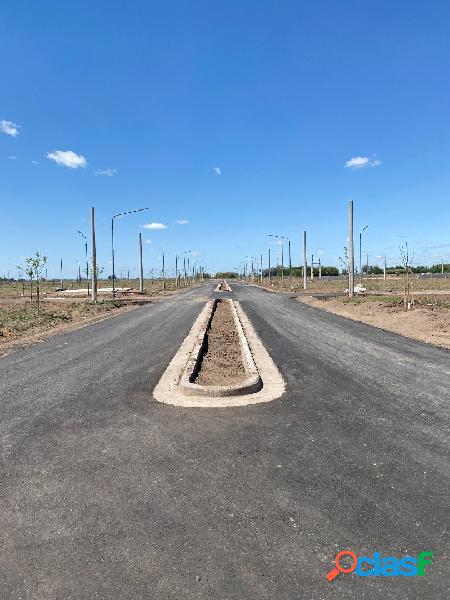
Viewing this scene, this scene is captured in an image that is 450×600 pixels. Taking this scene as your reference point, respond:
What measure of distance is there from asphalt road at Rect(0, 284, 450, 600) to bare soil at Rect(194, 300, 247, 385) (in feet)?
3.81

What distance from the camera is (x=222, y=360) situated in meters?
10.1

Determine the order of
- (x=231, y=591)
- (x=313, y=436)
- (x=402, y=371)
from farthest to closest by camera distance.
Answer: (x=402, y=371) → (x=313, y=436) → (x=231, y=591)

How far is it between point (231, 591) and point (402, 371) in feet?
23.2

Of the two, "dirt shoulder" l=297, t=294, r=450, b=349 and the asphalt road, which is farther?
"dirt shoulder" l=297, t=294, r=450, b=349

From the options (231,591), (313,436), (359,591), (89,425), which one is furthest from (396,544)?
(89,425)

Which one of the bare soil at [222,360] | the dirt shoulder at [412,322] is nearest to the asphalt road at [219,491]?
the bare soil at [222,360]

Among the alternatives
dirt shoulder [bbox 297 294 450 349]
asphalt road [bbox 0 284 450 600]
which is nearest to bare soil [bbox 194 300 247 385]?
asphalt road [bbox 0 284 450 600]

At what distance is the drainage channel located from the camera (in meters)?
6.76

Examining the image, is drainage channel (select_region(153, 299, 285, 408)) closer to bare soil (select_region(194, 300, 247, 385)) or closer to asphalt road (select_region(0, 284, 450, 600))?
bare soil (select_region(194, 300, 247, 385))

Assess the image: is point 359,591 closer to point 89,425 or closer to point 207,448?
point 207,448

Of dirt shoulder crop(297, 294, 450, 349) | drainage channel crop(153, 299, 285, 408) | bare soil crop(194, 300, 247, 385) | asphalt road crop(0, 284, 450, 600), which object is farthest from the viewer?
dirt shoulder crop(297, 294, 450, 349)

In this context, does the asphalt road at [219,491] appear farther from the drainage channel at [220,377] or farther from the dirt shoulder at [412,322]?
the dirt shoulder at [412,322]

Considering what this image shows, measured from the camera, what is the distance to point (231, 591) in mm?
2541

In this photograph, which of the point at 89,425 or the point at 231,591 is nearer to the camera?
the point at 231,591
